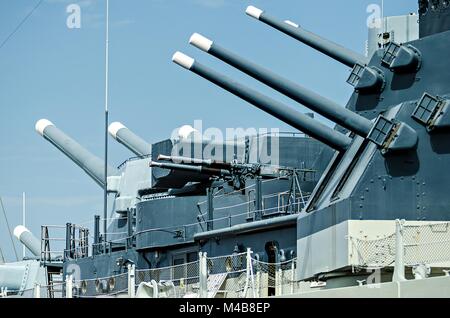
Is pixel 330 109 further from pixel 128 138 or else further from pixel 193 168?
pixel 128 138

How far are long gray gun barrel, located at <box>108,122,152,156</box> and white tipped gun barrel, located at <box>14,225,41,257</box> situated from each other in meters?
3.29

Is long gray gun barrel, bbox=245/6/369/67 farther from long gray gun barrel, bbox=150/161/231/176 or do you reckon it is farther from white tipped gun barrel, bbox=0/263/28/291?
white tipped gun barrel, bbox=0/263/28/291

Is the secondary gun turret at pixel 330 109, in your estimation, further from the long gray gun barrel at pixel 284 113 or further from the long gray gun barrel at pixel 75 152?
the long gray gun barrel at pixel 75 152

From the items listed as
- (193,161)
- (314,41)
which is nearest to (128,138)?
(193,161)

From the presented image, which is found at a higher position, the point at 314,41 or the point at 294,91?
the point at 314,41

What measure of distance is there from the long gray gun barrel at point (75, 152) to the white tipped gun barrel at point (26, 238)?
8.19 ft

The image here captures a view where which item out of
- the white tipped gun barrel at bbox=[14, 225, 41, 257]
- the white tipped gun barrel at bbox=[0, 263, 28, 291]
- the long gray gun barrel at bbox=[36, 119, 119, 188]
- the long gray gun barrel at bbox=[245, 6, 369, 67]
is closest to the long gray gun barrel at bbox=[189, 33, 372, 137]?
the long gray gun barrel at bbox=[245, 6, 369, 67]

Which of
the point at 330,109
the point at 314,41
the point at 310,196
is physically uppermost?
the point at 314,41

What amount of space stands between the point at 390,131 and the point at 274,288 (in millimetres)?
5992

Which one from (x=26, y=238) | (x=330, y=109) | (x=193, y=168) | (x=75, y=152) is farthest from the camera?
(x=26, y=238)

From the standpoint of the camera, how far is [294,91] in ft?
51.0

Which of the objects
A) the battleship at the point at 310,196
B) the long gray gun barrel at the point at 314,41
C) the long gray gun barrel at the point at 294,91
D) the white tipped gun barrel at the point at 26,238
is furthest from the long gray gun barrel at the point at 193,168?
the white tipped gun barrel at the point at 26,238

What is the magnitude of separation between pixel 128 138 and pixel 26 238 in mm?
3686

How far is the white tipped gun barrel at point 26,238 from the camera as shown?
107 feet
